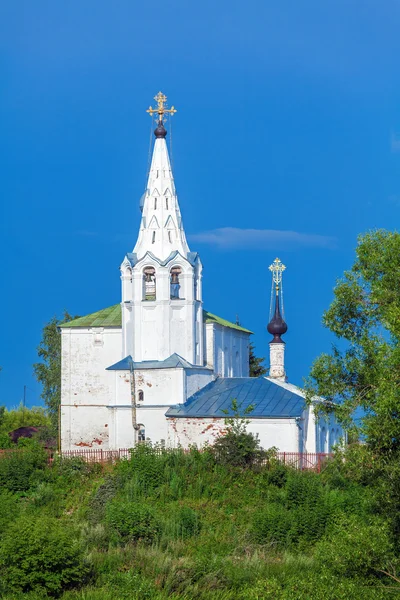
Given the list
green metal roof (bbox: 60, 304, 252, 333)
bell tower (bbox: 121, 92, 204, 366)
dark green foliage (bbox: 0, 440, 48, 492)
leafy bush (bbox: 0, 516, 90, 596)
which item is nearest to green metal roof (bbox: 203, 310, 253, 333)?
green metal roof (bbox: 60, 304, 252, 333)

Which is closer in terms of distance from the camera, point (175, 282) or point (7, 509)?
point (7, 509)

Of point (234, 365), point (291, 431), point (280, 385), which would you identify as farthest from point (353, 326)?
point (234, 365)

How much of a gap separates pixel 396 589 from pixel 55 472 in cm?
1268

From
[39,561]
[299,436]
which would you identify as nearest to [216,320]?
[299,436]

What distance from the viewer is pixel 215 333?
33.8 metres

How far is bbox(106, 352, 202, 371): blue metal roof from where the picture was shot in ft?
97.5

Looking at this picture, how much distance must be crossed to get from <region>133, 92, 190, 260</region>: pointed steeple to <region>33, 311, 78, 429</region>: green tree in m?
12.0

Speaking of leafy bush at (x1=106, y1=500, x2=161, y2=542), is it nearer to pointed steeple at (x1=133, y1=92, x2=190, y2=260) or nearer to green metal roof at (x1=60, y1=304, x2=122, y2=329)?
pointed steeple at (x1=133, y1=92, x2=190, y2=260)

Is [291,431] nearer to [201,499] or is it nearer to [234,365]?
[201,499]

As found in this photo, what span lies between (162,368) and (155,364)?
0.32 meters

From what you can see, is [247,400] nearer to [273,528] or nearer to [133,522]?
[273,528]

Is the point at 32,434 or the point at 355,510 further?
the point at 32,434

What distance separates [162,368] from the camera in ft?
97.8

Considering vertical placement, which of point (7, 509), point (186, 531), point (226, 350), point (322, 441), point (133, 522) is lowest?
point (186, 531)
